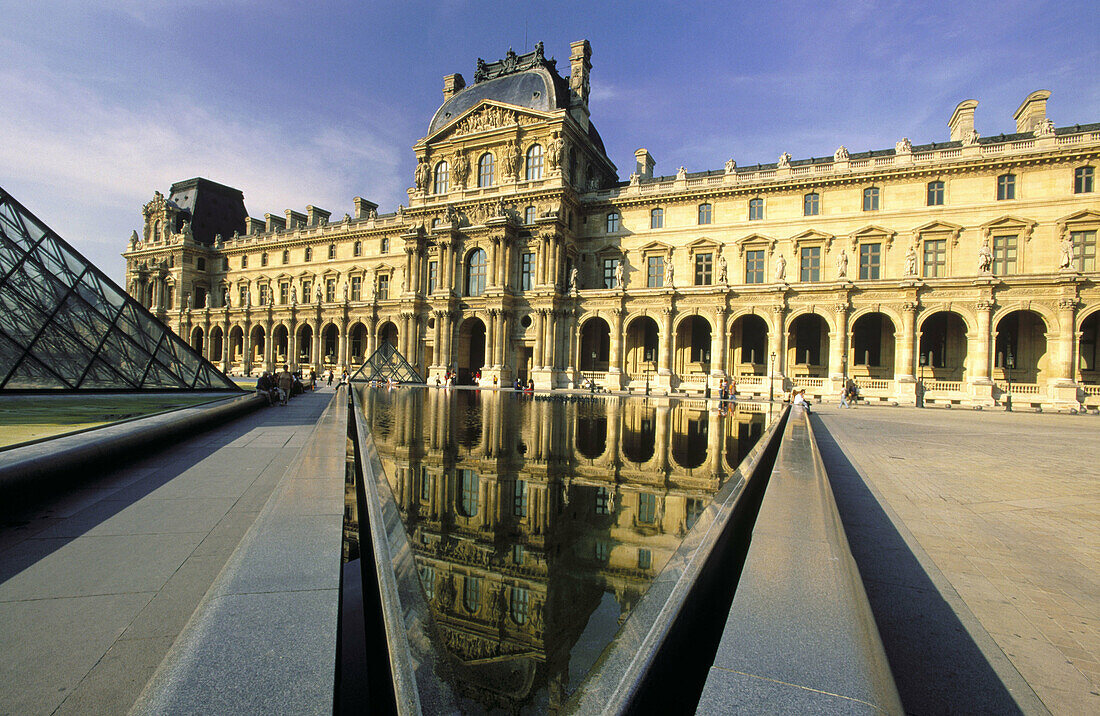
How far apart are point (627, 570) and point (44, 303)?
16.6 meters

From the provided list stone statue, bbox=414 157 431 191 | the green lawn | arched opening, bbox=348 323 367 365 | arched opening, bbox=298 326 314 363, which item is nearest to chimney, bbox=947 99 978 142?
stone statue, bbox=414 157 431 191

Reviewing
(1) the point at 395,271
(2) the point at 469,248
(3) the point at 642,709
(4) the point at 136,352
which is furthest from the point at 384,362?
(3) the point at 642,709

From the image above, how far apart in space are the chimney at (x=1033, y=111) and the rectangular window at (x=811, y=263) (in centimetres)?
1377

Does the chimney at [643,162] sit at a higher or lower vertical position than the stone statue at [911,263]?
higher

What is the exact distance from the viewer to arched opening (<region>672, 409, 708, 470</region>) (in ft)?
30.0

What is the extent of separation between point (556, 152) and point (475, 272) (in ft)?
36.0

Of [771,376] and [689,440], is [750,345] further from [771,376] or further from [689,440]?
[689,440]

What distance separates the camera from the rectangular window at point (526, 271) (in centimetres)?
3866

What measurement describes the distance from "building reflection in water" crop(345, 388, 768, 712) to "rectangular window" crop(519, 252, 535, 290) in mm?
27950

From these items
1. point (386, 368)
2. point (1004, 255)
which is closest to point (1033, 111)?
point (1004, 255)

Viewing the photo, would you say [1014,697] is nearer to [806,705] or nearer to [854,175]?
[806,705]

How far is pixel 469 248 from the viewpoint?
39.7 metres

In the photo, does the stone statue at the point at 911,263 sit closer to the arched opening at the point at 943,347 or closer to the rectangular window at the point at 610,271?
the arched opening at the point at 943,347

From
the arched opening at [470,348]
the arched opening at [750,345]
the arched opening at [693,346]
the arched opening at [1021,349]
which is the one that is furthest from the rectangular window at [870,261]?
the arched opening at [470,348]
